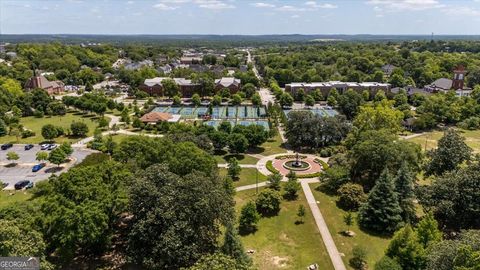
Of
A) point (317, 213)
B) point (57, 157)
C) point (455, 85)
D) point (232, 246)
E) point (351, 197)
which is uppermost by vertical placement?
point (455, 85)

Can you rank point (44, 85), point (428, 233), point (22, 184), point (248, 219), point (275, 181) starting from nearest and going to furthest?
point (428, 233) < point (248, 219) < point (275, 181) < point (22, 184) < point (44, 85)

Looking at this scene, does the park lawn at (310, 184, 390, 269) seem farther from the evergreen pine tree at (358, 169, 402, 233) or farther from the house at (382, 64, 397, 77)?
the house at (382, 64, 397, 77)

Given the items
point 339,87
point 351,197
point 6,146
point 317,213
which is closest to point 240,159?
point 317,213

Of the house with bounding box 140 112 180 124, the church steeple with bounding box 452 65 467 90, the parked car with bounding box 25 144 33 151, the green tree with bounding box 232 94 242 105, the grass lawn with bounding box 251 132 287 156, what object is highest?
the church steeple with bounding box 452 65 467 90

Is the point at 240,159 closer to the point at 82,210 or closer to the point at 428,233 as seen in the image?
the point at 428,233

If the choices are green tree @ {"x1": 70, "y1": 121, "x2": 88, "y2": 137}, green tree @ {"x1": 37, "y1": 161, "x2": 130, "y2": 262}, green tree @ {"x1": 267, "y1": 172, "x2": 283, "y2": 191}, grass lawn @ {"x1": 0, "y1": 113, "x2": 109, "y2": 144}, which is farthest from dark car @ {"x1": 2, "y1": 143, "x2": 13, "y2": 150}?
green tree @ {"x1": 267, "y1": 172, "x2": 283, "y2": 191}

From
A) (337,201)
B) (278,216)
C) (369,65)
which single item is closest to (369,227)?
(337,201)

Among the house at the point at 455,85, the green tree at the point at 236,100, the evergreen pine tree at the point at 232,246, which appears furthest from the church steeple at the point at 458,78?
the evergreen pine tree at the point at 232,246

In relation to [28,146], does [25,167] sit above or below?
below
